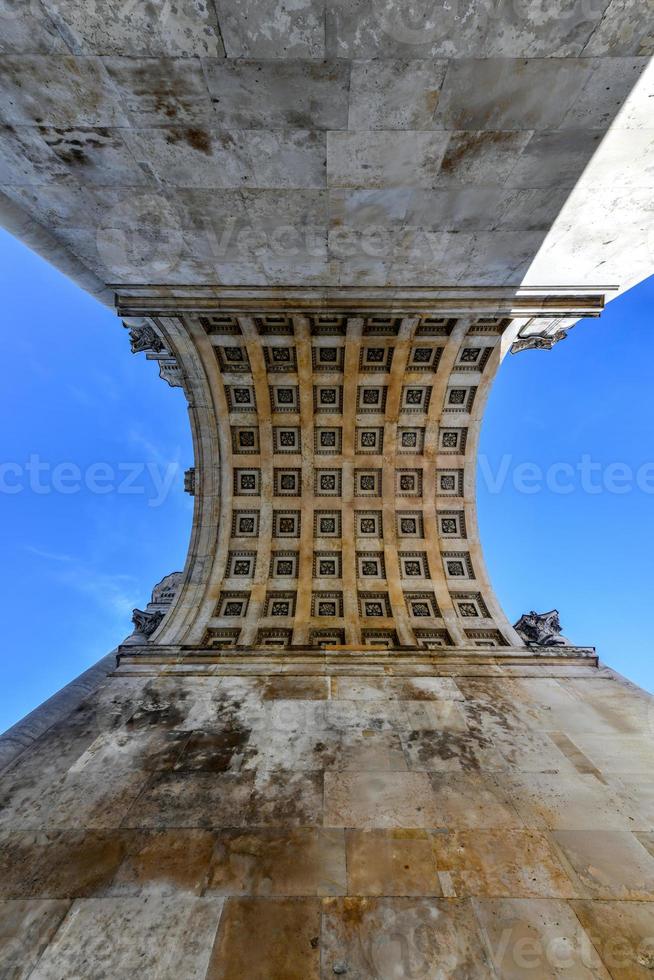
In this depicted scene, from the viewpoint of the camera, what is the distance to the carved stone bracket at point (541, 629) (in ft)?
37.1

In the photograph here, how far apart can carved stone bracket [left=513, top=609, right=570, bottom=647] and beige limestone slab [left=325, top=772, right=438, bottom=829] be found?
678 centimetres

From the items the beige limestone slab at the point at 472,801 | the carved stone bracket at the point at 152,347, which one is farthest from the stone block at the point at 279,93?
the beige limestone slab at the point at 472,801

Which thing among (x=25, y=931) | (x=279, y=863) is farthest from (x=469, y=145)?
(x=25, y=931)

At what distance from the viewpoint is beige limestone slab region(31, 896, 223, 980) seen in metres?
4.07

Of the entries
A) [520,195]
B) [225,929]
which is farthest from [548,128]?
[225,929]

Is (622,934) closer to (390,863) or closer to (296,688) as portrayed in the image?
(390,863)

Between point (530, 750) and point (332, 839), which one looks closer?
point (332, 839)

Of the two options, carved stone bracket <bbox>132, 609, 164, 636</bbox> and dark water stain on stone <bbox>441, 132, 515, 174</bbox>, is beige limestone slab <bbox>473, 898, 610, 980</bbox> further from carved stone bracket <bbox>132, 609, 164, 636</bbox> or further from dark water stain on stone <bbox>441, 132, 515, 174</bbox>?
carved stone bracket <bbox>132, 609, 164, 636</bbox>

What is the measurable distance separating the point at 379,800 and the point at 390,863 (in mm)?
925

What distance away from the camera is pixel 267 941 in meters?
4.28

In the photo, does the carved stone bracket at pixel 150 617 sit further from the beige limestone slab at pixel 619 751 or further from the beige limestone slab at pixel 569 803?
the beige limestone slab at pixel 619 751

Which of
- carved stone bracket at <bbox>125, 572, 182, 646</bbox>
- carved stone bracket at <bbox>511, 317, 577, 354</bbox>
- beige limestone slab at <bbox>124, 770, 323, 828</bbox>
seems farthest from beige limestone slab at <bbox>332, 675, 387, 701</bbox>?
carved stone bracket at <bbox>511, 317, 577, 354</bbox>

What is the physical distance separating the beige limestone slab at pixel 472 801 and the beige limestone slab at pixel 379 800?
16cm

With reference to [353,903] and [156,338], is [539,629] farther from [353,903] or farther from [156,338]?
[156,338]
